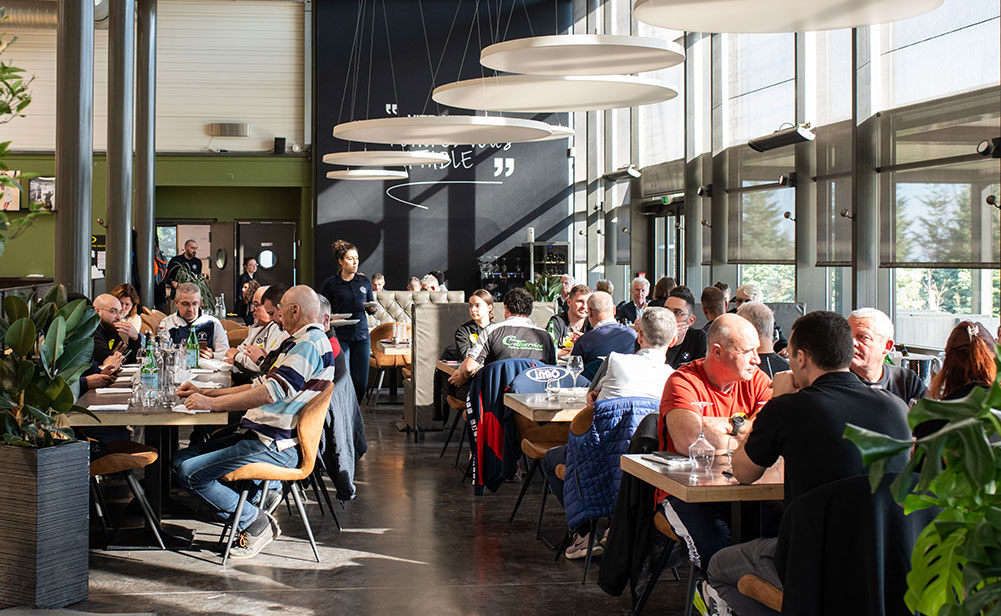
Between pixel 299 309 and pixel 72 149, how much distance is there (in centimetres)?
479

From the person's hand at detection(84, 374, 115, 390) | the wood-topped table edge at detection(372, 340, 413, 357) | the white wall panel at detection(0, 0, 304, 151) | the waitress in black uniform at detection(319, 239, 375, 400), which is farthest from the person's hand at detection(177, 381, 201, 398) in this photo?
the white wall panel at detection(0, 0, 304, 151)


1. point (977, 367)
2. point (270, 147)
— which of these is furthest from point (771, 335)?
point (270, 147)

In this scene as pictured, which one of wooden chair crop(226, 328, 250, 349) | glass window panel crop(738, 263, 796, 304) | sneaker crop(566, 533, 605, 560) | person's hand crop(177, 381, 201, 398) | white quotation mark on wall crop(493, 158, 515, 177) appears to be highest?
white quotation mark on wall crop(493, 158, 515, 177)

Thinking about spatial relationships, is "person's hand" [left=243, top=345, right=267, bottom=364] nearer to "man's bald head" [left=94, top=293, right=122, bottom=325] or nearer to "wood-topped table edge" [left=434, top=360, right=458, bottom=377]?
"man's bald head" [left=94, top=293, right=122, bottom=325]

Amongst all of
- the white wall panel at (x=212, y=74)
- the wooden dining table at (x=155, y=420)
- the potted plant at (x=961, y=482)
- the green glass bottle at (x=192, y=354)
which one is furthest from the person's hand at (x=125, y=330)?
the white wall panel at (x=212, y=74)

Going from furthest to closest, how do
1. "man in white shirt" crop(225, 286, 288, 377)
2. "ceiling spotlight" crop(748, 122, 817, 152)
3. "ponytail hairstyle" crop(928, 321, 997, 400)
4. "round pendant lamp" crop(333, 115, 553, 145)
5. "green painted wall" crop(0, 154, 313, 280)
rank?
"green painted wall" crop(0, 154, 313, 280) < "ceiling spotlight" crop(748, 122, 817, 152) < "round pendant lamp" crop(333, 115, 553, 145) < "man in white shirt" crop(225, 286, 288, 377) < "ponytail hairstyle" crop(928, 321, 997, 400)

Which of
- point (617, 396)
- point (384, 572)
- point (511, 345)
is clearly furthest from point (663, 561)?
point (511, 345)

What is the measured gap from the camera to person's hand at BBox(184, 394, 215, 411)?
510 centimetres

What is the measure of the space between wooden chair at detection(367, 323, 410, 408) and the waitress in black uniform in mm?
471

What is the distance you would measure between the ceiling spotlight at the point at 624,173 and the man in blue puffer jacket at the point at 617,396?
395 inches

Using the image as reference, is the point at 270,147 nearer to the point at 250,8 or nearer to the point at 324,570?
the point at 250,8

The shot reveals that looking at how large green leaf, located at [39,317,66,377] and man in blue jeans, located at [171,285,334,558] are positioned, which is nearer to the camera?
large green leaf, located at [39,317,66,377]

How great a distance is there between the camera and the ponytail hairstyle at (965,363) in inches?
149

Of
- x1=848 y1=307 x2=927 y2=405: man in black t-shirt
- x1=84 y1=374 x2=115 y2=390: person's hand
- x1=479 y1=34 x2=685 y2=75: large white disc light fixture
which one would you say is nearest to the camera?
x1=848 y1=307 x2=927 y2=405: man in black t-shirt
